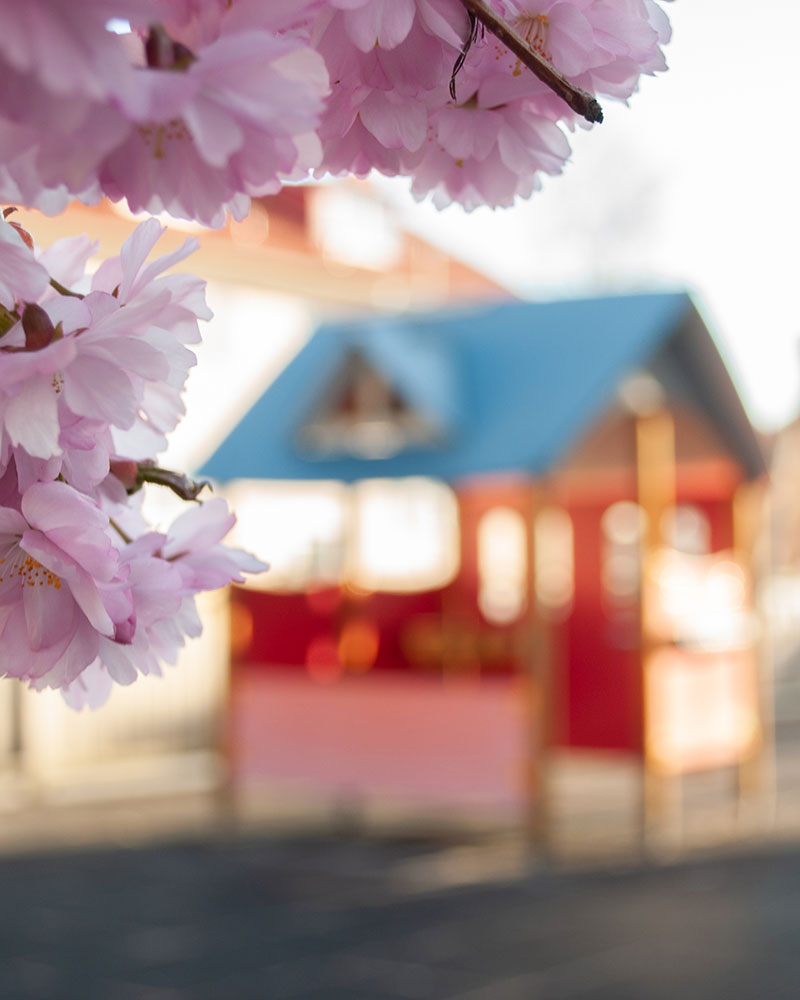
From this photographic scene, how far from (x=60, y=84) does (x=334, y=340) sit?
7585mm

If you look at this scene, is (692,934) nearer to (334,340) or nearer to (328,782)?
(328,782)

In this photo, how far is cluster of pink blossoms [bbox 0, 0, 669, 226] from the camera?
16.7 inches

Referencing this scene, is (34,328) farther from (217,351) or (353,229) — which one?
(353,229)

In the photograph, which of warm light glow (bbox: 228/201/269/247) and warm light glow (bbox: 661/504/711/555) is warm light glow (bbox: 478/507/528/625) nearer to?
warm light glow (bbox: 661/504/711/555)

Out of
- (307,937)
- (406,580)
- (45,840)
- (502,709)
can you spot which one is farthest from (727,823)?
(406,580)

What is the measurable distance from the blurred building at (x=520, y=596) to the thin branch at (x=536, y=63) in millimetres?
5549

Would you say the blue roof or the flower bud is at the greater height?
the blue roof

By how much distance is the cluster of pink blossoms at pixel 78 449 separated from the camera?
0.53m

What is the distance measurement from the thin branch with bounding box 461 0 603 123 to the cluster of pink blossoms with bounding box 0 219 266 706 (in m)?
0.16

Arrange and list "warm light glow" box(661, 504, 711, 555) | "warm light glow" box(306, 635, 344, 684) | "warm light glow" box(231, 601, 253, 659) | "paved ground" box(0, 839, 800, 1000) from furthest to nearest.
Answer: "warm light glow" box(661, 504, 711, 555) → "warm light glow" box(231, 601, 253, 659) → "warm light glow" box(306, 635, 344, 684) → "paved ground" box(0, 839, 800, 1000)

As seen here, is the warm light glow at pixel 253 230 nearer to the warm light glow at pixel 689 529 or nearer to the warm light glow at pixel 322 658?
the warm light glow at pixel 689 529

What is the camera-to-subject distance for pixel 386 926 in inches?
221

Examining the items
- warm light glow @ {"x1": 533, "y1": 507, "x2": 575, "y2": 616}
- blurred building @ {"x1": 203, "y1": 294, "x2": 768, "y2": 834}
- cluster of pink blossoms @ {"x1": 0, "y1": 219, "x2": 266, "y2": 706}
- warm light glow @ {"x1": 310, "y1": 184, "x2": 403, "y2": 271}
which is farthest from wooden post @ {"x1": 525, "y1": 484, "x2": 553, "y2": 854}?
warm light glow @ {"x1": 310, "y1": 184, "x2": 403, "y2": 271}

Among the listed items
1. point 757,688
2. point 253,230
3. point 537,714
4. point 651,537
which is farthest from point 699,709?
point 253,230
